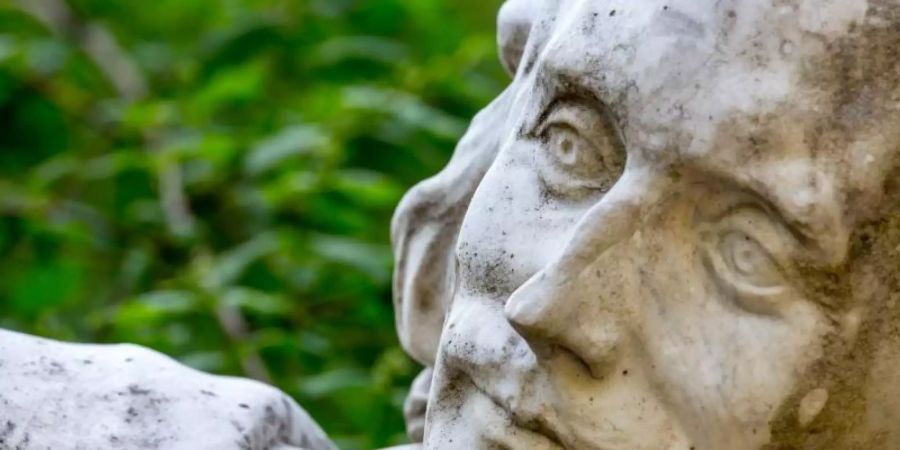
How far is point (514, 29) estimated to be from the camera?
4.07ft

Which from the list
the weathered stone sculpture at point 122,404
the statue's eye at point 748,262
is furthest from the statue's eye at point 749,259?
the weathered stone sculpture at point 122,404

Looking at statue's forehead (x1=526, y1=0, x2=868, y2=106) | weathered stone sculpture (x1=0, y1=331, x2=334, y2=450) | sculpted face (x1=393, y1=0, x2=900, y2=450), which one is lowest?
weathered stone sculpture (x1=0, y1=331, x2=334, y2=450)

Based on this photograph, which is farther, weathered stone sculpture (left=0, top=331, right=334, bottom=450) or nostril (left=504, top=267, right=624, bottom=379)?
weathered stone sculpture (left=0, top=331, right=334, bottom=450)

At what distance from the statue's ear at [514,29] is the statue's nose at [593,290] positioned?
221 mm

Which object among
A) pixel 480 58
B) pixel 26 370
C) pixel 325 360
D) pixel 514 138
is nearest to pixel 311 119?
pixel 480 58

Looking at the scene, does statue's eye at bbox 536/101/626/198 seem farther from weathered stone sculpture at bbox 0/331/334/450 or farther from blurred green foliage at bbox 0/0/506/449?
blurred green foliage at bbox 0/0/506/449

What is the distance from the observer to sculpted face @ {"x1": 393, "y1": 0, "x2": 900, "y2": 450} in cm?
99

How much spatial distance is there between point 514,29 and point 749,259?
0.29 meters

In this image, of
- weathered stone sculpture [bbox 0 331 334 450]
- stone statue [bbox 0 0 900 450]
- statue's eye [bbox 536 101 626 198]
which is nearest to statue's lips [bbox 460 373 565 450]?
stone statue [bbox 0 0 900 450]

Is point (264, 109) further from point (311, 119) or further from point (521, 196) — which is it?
point (521, 196)

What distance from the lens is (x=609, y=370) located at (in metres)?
1.04

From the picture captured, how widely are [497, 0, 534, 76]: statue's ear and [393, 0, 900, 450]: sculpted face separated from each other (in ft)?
0.45

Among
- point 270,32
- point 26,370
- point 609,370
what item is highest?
point 270,32

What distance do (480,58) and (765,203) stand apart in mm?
1469
